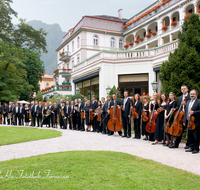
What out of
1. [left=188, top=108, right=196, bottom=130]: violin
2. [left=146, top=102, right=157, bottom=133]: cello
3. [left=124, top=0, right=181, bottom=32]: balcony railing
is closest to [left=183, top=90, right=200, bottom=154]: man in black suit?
[left=188, top=108, right=196, bottom=130]: violin

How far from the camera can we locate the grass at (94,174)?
12.6 feet

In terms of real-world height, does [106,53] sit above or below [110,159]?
above

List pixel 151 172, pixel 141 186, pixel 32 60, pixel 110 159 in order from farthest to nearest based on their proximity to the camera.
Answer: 1. pixel 32 60
2. pixel 110 159
3. pixel 151 172
4. pixel 141 186

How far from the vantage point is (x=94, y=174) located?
4.37 metres

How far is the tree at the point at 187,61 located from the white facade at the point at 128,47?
9.79m

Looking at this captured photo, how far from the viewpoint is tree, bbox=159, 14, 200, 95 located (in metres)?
8.91

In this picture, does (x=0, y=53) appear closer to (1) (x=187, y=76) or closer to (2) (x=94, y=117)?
(2) (x=94, y=117)

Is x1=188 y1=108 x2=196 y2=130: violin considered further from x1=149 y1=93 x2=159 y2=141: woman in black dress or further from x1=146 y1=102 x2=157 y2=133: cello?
x1=149 y1=93 x2=159 y2=141: woman in black dress

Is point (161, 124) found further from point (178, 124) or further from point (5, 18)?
point (5, 18)

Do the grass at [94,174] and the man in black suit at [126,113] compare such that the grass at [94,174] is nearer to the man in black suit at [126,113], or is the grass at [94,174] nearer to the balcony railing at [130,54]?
the man in black suit at [126,113]

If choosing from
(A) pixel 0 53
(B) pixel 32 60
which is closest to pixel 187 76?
(A) pixel 0 53

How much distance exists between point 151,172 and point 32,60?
3954cm

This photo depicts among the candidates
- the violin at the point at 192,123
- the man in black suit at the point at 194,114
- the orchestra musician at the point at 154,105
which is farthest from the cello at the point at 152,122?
the violin at the point at 192,123

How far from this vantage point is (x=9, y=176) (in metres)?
4.24
